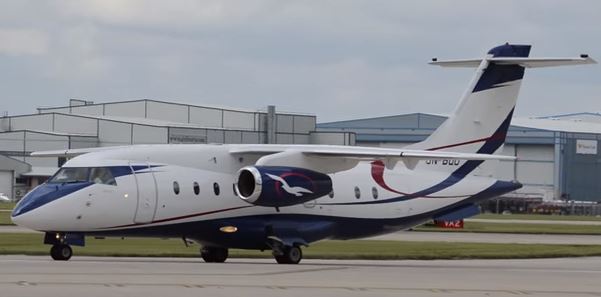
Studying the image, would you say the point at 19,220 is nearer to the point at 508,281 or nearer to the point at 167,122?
the point at 508,281

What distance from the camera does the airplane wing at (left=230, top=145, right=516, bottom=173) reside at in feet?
111

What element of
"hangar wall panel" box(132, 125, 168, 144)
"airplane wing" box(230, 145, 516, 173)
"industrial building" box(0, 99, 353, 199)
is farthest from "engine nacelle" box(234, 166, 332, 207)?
"hangar wall panel" box(132, 125, 168, 144)

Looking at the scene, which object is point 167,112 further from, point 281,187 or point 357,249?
point 281,187

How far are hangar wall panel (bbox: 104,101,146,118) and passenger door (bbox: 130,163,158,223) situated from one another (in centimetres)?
6997

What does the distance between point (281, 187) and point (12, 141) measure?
6690 centimetres

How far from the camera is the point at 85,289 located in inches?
870

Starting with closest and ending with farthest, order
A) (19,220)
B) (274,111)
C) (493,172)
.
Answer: (19,220), (493,172), (274,111)

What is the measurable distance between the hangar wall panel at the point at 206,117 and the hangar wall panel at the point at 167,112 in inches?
39.2

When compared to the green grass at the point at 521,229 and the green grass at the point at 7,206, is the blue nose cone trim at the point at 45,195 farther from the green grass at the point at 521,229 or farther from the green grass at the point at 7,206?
the green grass at the point at 7,206

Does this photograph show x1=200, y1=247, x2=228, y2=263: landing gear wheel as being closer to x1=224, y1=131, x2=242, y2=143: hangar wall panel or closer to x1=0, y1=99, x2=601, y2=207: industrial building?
x1=0, y1=99, x2=601, y2=207: industrial building

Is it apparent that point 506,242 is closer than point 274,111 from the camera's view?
Yes

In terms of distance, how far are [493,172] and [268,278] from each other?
Result: 1441cm

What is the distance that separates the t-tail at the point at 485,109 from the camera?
3834 cm

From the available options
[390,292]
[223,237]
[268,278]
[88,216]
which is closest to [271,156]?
[223,237]
